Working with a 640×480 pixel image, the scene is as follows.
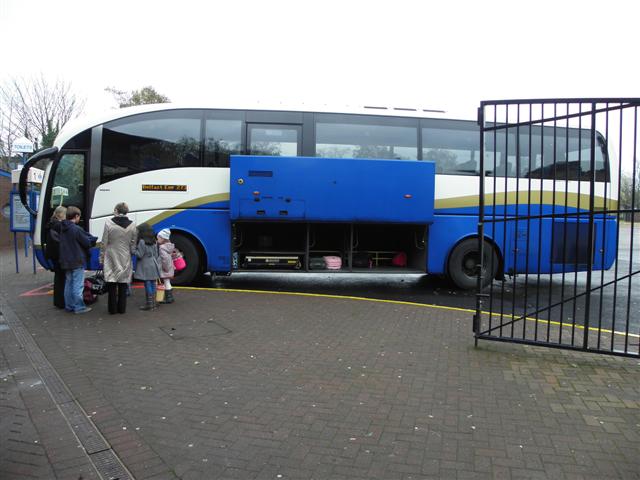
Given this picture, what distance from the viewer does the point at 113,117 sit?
9.27 metres

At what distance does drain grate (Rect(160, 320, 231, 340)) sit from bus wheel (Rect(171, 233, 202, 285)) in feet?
9.83

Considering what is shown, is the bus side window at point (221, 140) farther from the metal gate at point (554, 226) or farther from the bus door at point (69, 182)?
the metal gate at point (554, 226)

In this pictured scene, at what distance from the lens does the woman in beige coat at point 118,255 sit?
687 centimetres

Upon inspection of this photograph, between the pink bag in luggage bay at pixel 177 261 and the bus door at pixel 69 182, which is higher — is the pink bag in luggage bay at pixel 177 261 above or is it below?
below

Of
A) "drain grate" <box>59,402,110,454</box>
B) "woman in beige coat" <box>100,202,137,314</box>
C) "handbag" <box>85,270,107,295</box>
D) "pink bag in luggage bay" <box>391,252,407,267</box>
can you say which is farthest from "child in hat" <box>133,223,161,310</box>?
"pink bag in luggage bay" <box>391,252,407,267</box>

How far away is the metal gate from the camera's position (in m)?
5.10

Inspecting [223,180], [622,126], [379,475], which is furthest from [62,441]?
[223,180]

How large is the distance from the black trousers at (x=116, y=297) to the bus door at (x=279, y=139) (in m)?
3.88

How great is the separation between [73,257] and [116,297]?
0.86m

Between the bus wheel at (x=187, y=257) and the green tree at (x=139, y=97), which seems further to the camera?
the green tree at (x=139, y=97)

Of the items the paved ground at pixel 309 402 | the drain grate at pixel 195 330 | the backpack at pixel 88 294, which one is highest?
the backpack at pixel 88 294

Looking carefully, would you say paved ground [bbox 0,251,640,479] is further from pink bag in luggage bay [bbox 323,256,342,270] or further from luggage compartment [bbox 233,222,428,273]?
pink bag in luggage bay [bbox 323,256,342,270]

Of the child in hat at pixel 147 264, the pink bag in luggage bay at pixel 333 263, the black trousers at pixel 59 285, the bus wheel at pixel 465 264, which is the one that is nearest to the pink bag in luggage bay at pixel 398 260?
the bus wheel at pixel 465 264

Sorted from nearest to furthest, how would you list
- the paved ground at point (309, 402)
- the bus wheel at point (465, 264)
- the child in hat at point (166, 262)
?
the paved ground at point (309, 402), the child in hat at point (166, 262), the bus wheel at point (465, 264)
